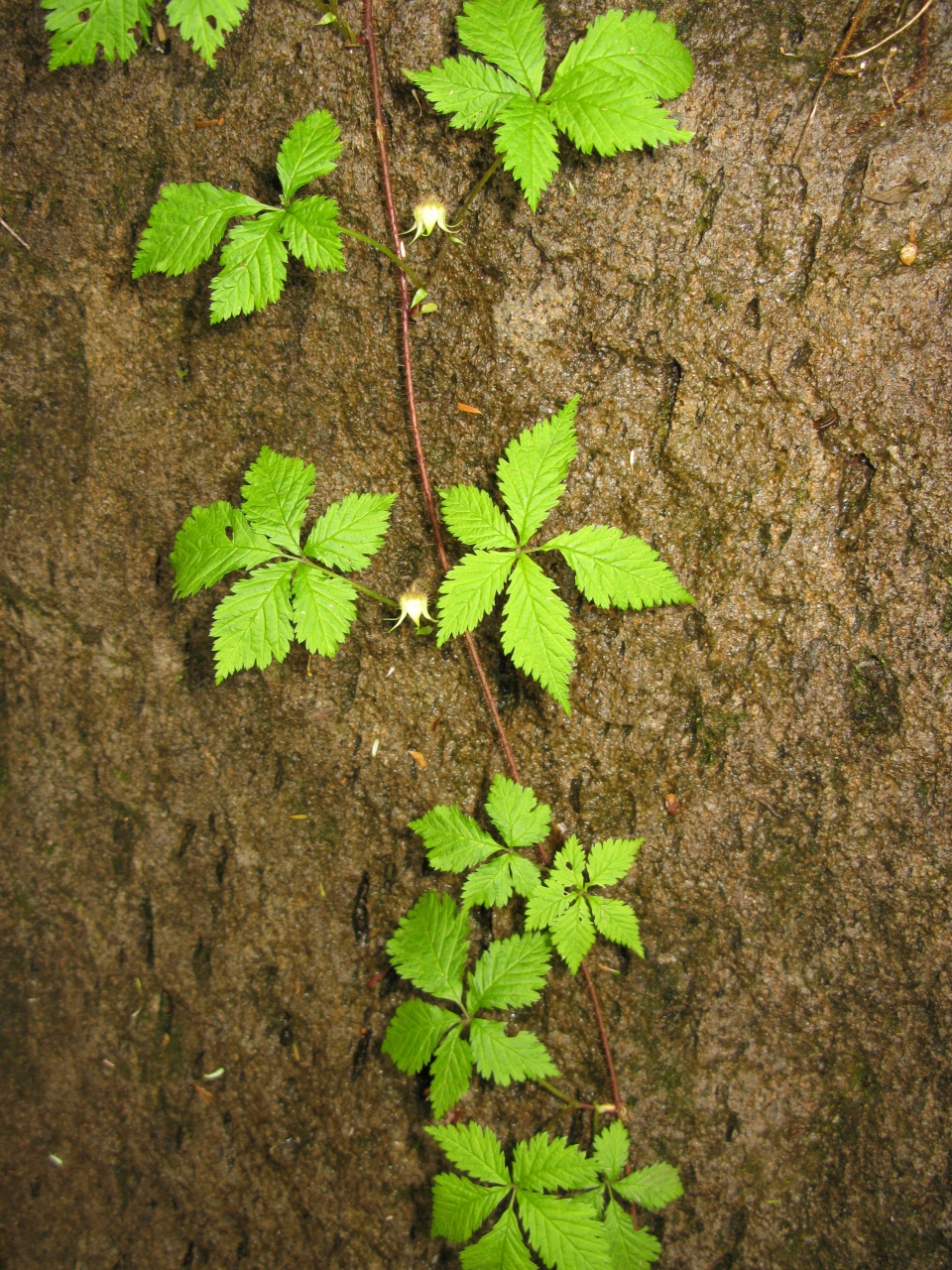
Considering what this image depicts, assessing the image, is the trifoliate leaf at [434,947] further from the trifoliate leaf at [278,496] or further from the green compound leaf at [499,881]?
the trifoliate leaf at [278,496]

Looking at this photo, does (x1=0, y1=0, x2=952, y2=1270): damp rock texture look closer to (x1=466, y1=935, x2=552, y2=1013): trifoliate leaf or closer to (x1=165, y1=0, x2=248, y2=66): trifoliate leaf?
(x1=466, y1=935, x2=552, y2=1013): trifoliate leaf

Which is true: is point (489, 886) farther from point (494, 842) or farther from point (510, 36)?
point (510, 36)

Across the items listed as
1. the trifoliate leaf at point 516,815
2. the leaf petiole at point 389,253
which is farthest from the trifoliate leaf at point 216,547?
the trifoliate leaf at point 516,815

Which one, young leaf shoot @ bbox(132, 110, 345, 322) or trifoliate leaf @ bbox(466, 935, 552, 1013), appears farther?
trifoliate leaf @ bbox(466, 935, 552, 1013)

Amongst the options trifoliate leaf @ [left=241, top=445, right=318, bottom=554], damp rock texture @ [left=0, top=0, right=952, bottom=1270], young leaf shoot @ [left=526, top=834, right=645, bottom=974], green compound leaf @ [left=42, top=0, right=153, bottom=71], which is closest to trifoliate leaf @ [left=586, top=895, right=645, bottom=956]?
young leaf shoot @ [left=526, top=834, right=645, bottom=974]

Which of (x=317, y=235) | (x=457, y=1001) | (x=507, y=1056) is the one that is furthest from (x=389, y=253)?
(x=507, y=1056)
